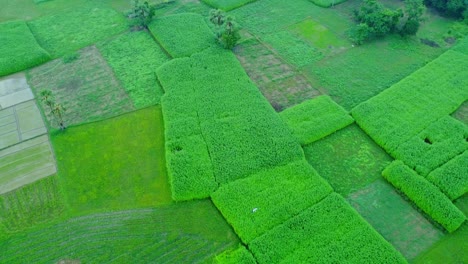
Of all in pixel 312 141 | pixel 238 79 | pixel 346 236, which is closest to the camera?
pixel 346 236

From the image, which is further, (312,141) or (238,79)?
(238,79)

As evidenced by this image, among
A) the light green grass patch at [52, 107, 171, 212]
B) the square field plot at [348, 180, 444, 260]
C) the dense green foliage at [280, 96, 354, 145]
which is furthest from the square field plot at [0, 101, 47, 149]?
the square field plot at [348, 180, 444, 260]

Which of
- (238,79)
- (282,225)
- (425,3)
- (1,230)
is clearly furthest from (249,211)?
(425,3)

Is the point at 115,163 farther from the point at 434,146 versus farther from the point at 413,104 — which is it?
the point at 413,104

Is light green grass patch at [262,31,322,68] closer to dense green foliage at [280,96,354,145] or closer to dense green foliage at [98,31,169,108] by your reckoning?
dense green foliage at [280,96,354,145]

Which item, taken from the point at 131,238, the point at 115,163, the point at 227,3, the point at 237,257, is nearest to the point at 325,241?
the point at 237,257

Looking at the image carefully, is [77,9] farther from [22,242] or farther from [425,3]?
Result: [425,3]
